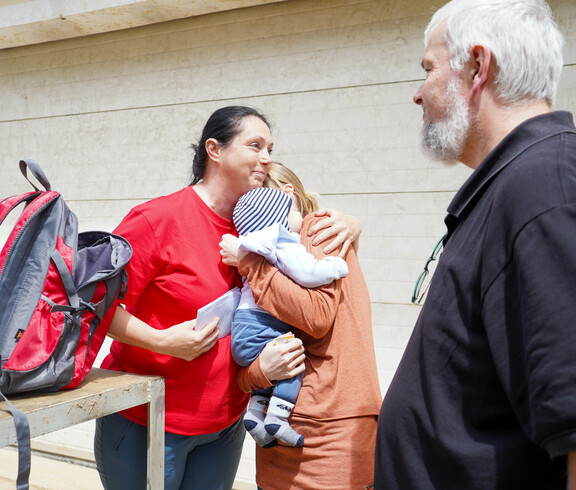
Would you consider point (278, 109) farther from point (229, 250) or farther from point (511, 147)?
point (511, 147)

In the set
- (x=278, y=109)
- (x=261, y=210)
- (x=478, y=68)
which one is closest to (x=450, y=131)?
(x=478, y=68)

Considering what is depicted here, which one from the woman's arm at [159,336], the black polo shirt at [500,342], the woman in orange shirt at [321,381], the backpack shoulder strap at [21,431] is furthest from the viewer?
the woman's arm at [159,336]

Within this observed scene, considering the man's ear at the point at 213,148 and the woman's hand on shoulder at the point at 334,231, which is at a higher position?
the man's ear at the point at 213,148

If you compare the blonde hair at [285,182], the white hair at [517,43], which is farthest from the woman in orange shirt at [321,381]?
the white hair at [517,43]

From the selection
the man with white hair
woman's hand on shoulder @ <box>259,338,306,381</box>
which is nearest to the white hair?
the man with white hair

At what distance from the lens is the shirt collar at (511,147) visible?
902mm

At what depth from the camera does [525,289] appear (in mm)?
768

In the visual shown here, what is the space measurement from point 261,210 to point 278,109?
1.77 metres

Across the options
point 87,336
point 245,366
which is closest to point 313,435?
point 245,366

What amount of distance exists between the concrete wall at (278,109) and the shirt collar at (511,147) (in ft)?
6.41

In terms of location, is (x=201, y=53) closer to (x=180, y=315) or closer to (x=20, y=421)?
(x=180, y=315)

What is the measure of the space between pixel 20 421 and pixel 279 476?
676 mm

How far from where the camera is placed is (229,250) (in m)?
1.60

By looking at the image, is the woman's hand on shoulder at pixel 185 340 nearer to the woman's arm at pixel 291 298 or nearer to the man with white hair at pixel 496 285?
the woman's arm at pixel 291 298
